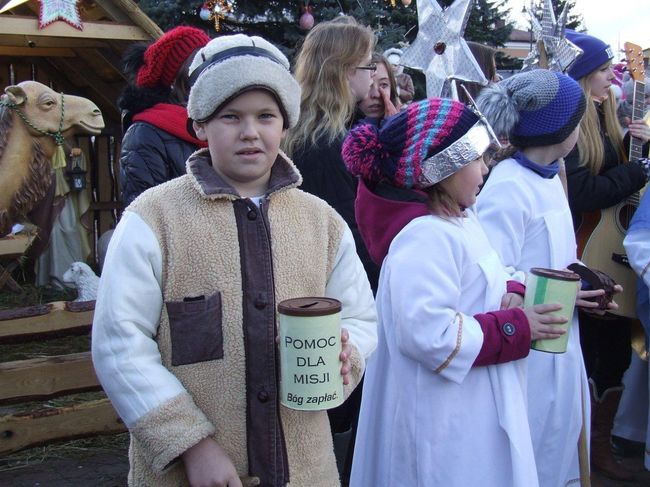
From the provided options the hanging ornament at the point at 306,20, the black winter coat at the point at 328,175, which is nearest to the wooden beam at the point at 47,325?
the black winter coat at the point at 328,175

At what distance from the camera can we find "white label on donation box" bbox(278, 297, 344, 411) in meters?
1.57

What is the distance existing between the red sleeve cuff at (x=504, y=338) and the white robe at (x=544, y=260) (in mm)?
591

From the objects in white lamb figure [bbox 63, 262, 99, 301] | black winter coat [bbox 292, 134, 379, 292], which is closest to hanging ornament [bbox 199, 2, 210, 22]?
white lamb figure [bbox 63, 262, 99, 301]

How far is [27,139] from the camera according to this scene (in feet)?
15.0

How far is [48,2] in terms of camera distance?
5590 millimetres

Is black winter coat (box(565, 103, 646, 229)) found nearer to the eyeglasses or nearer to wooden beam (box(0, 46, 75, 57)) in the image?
the eyeglasses

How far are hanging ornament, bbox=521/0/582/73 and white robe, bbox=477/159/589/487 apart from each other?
1.11 metres

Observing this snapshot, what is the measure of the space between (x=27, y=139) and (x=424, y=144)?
3264 millimetres

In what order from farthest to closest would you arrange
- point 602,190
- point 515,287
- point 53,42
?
1. point 53,42
2. point 602,190
3. point 515,287

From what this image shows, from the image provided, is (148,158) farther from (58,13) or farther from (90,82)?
(90,82)

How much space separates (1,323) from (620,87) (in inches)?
189

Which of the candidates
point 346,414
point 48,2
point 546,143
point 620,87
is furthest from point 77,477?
point 620,87

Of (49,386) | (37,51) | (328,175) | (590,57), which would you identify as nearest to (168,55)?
(328,175)

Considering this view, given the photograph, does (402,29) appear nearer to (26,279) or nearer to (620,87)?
(620,87)
